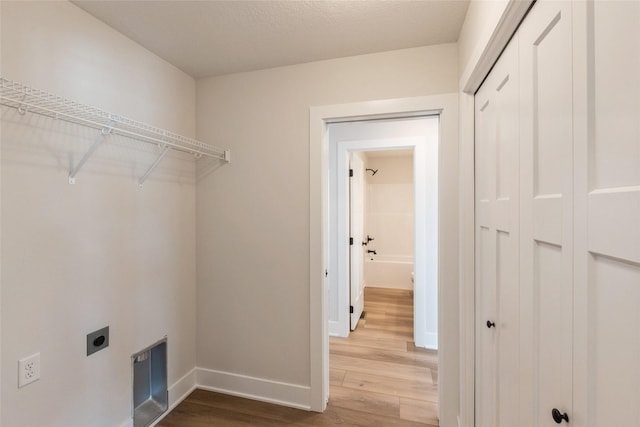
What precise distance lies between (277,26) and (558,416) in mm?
2016

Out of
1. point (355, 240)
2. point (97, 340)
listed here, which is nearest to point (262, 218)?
point (97, 340)

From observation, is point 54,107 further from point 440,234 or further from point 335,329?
point 335,329

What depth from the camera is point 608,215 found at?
0.56 metres

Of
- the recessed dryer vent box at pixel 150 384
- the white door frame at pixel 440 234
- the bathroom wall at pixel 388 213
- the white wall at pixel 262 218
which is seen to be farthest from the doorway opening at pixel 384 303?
the recessed dryer vent box at pixel 150 384

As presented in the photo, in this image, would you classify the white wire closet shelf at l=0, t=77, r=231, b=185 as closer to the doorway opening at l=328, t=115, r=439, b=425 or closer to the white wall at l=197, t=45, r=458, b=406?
the white wall at l=197, t=45, r=458, b=406

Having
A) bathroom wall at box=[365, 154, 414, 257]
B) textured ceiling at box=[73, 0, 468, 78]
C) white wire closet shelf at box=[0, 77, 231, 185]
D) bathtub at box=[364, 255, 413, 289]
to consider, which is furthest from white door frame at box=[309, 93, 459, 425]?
bathroom wall at box=[365, 154, 414, 257]

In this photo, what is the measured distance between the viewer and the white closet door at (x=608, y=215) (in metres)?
0.51

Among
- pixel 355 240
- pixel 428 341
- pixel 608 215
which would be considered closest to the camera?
pixel 608 215

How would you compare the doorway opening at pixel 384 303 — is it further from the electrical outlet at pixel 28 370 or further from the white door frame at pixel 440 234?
the electrical outlet at pixel 28 370

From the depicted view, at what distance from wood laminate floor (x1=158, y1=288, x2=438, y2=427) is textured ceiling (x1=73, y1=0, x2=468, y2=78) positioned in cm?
244

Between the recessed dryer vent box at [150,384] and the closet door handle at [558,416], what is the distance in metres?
2.06

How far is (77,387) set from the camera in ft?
4.76

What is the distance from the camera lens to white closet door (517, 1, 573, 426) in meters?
0.71

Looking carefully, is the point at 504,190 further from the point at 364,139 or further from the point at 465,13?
the point at 364,139
